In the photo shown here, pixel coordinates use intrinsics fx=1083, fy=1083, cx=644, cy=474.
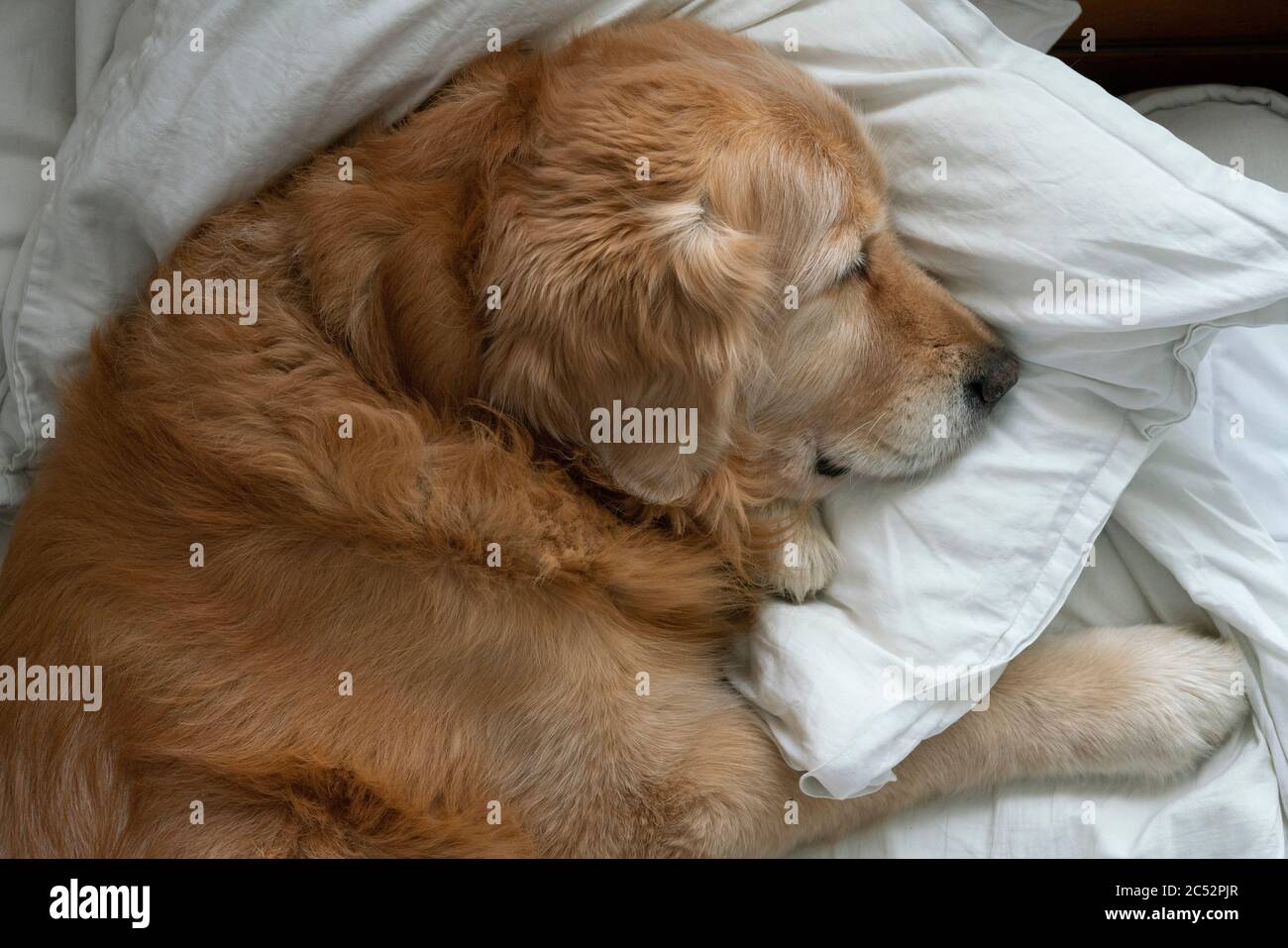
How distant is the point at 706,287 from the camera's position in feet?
5.45

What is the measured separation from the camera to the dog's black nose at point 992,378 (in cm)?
186

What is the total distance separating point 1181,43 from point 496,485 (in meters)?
1.84

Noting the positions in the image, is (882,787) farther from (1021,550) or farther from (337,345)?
(337,345)

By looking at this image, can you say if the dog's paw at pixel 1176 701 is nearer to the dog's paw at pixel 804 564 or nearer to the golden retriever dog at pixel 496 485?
the golden retriever dog at pixel 496 485

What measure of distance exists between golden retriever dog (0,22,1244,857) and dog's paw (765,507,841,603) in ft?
0.52

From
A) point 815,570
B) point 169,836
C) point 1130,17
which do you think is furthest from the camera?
point 1130,17

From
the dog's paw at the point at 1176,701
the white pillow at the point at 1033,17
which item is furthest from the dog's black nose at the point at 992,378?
the white pillow at the point at 1033,17

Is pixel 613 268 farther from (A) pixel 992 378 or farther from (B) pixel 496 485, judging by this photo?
(A) pixel 992 378

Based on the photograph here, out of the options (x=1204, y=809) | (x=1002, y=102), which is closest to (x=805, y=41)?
(x=1002, y=102)

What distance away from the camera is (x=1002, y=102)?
1828 millimetres

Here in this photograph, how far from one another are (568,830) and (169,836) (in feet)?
1.99

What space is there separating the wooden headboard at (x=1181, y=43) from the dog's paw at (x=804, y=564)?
134 cm

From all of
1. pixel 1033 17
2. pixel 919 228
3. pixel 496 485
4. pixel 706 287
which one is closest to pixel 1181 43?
pixel 1033 17

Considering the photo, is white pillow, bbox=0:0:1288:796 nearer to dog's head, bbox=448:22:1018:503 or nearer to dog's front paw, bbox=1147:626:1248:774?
dog's head, bbox=448:22:1018:503
